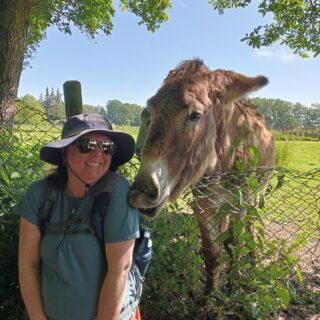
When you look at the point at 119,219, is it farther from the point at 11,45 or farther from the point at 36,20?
the point at 36,20

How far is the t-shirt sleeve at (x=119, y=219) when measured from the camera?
4.93 feet

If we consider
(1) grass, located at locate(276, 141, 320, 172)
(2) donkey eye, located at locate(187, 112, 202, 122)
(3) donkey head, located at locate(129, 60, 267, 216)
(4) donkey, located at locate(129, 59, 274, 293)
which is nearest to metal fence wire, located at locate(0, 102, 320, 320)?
(4) donkey, located at locate(129, 59, 274, 293)

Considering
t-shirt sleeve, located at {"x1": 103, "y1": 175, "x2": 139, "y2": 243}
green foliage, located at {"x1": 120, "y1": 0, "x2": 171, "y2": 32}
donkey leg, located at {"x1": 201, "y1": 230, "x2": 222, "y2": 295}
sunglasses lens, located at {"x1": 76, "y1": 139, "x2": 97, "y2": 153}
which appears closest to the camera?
t-shirt sleeve, located at {"x1": 103, "y1": 175, "x2": 139, "y2": 243}

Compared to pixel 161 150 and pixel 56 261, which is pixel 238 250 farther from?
pixel 56 261

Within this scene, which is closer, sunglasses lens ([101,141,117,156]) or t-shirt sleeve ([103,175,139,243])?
t-shirt sleeve ([103,175,139,243])

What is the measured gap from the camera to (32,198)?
1.61 m

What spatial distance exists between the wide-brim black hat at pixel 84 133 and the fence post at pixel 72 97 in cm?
102

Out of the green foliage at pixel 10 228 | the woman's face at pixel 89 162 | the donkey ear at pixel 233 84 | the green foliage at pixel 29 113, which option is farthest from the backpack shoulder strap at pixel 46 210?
the donkey ear at pixel 233 84

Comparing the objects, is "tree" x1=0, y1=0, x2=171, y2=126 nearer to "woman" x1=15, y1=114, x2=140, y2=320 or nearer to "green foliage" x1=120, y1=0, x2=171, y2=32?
"green foliage" x1=120, y1=0, x2=171, y2=32

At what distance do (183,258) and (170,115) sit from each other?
3.86 ft

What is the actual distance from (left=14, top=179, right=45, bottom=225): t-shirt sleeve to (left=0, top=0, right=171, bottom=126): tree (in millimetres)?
→ 2984

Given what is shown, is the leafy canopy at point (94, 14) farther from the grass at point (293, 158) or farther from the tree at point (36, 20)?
the grass at point (293, 158)

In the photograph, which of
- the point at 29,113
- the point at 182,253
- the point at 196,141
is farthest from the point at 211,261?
the point at 29,113

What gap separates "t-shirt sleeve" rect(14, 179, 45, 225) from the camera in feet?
5.19
